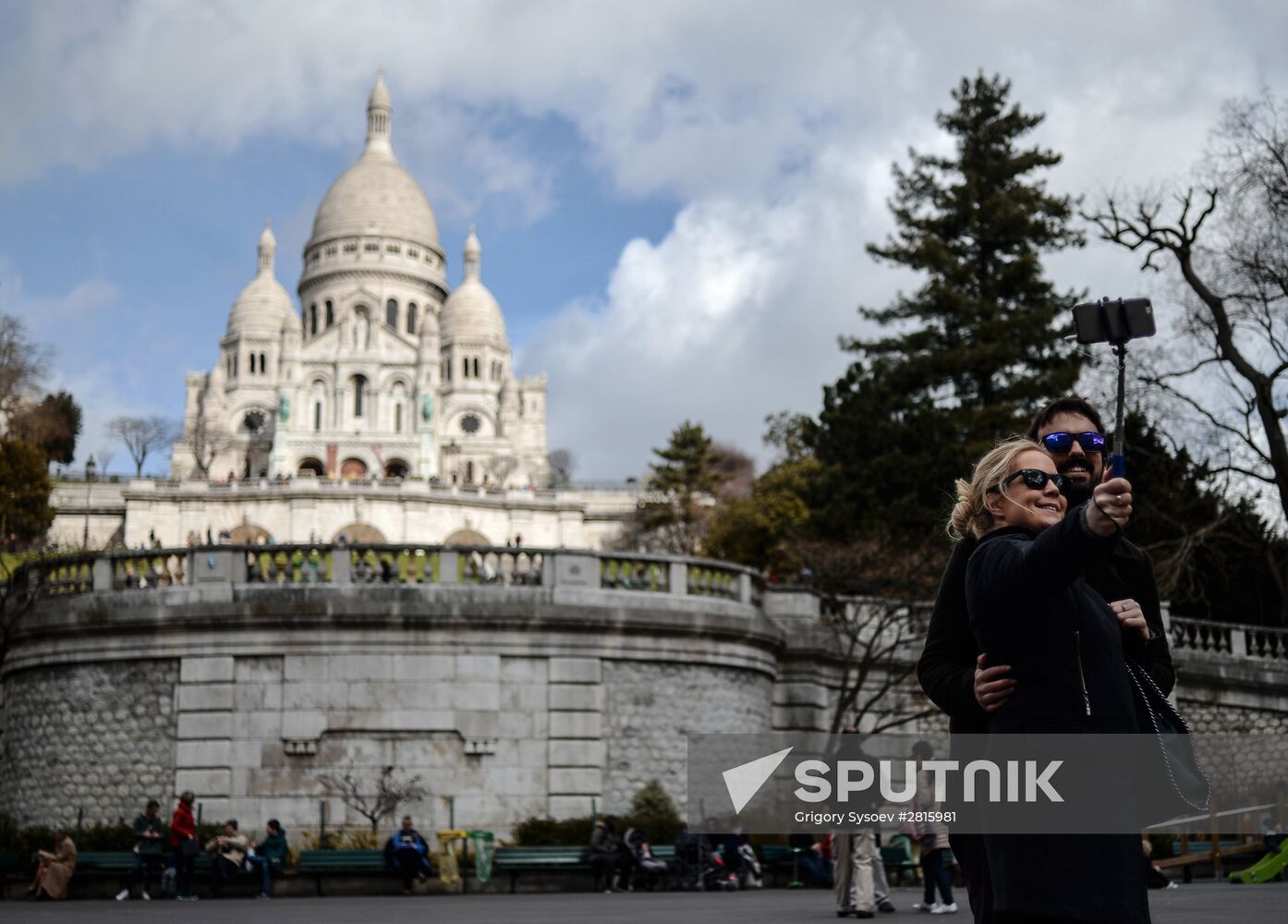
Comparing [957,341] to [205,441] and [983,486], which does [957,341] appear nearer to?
[983,486]

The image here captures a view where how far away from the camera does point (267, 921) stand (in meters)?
14.0

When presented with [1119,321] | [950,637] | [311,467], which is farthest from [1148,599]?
[311,467]

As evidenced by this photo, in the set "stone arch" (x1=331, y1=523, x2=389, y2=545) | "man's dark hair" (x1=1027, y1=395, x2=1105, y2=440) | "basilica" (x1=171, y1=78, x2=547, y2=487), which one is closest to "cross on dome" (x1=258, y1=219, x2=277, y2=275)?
"basilica" (x1=171, y1=78, x2=547, y2=487)

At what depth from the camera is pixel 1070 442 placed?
5.69m

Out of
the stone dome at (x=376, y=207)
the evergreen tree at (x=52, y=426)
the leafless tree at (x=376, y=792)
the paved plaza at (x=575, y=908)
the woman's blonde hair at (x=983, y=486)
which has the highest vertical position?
the stone dome at (x=376, y=207)

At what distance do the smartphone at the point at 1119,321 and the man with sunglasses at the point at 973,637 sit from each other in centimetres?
58

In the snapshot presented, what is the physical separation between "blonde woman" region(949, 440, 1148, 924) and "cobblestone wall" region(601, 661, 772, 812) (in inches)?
740

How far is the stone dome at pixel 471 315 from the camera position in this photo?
5566 inches

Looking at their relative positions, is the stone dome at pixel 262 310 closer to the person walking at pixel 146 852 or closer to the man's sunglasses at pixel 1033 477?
the person walking at pixel 146 852

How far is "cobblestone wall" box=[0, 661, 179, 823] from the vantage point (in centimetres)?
2305

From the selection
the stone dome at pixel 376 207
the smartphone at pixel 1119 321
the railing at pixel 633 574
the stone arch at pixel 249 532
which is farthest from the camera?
the stone dome at pixel 376 207

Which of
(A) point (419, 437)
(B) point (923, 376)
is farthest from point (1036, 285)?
(A) point (419, 437)

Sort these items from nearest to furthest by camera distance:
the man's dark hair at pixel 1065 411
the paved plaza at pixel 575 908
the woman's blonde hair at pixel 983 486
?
the woman's blonde hair at pixel 983 486 → the man's dark hair at pixel 1065 411 → the paved plaza at pixel 575 908

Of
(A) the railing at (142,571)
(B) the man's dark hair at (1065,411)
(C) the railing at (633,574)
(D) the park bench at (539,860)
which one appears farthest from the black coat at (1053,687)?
(A) the railing at (142,571)
